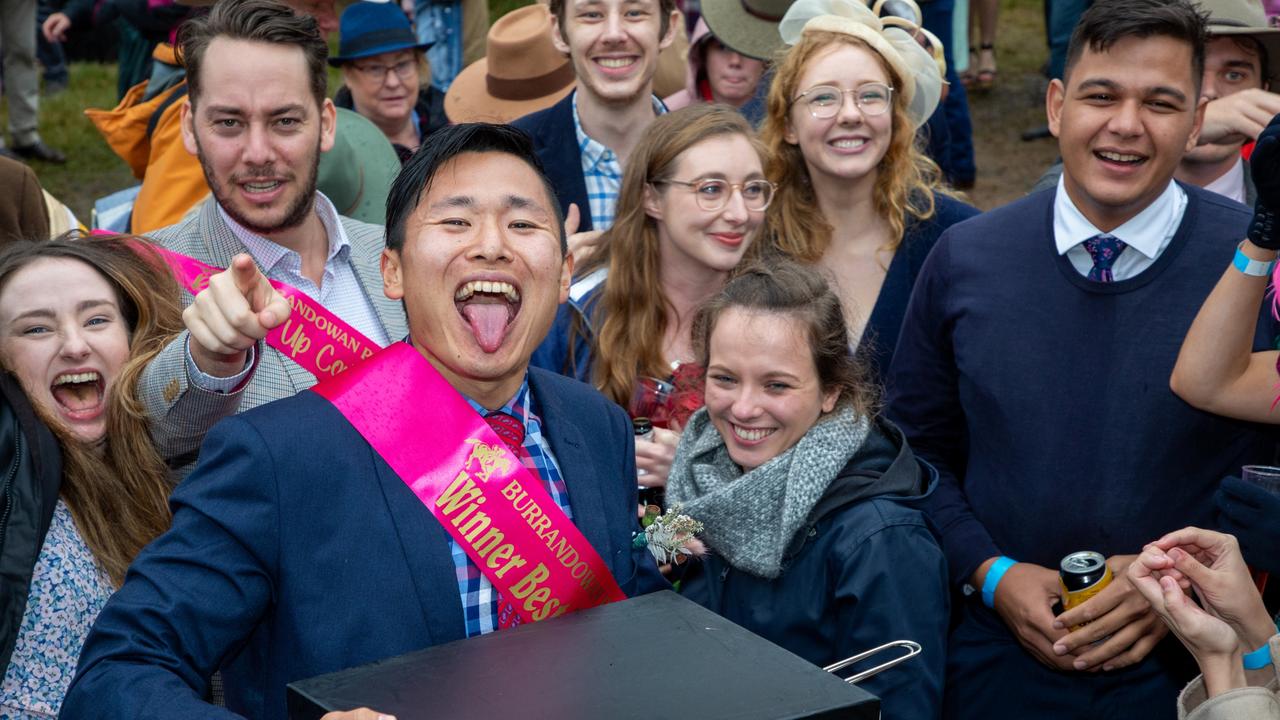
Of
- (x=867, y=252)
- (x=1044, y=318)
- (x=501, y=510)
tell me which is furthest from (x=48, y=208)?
(x=1044, y=318)

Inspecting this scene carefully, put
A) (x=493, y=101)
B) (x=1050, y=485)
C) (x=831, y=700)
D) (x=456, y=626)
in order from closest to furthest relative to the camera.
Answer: (x=831, y=700)
(x=456, y=626)
(x=1050, y=485)
(x=493, y=101)

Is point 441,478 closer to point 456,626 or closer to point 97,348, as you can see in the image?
point 456,626

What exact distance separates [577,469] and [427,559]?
15.9 inches

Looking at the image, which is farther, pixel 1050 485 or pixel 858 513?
pixel 1050 485

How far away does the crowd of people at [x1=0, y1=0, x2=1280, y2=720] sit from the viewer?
88.1 inches

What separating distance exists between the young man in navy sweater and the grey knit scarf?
0.49 m

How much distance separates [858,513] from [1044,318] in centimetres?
79

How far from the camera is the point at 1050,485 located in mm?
3346

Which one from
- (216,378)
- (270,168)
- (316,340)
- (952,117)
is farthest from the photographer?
(952,117)

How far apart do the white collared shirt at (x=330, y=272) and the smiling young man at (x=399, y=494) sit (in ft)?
3.71

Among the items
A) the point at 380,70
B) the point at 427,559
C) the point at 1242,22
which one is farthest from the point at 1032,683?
the point at 380,70

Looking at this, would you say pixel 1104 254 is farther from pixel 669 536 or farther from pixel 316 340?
pixel 316 340

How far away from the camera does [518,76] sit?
6484 millimetres

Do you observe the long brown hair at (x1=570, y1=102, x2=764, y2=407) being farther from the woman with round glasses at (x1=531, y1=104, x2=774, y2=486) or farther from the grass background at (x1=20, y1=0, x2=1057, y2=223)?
the grass background at (x1=20, y1=0, x2=1057, y2=223)
